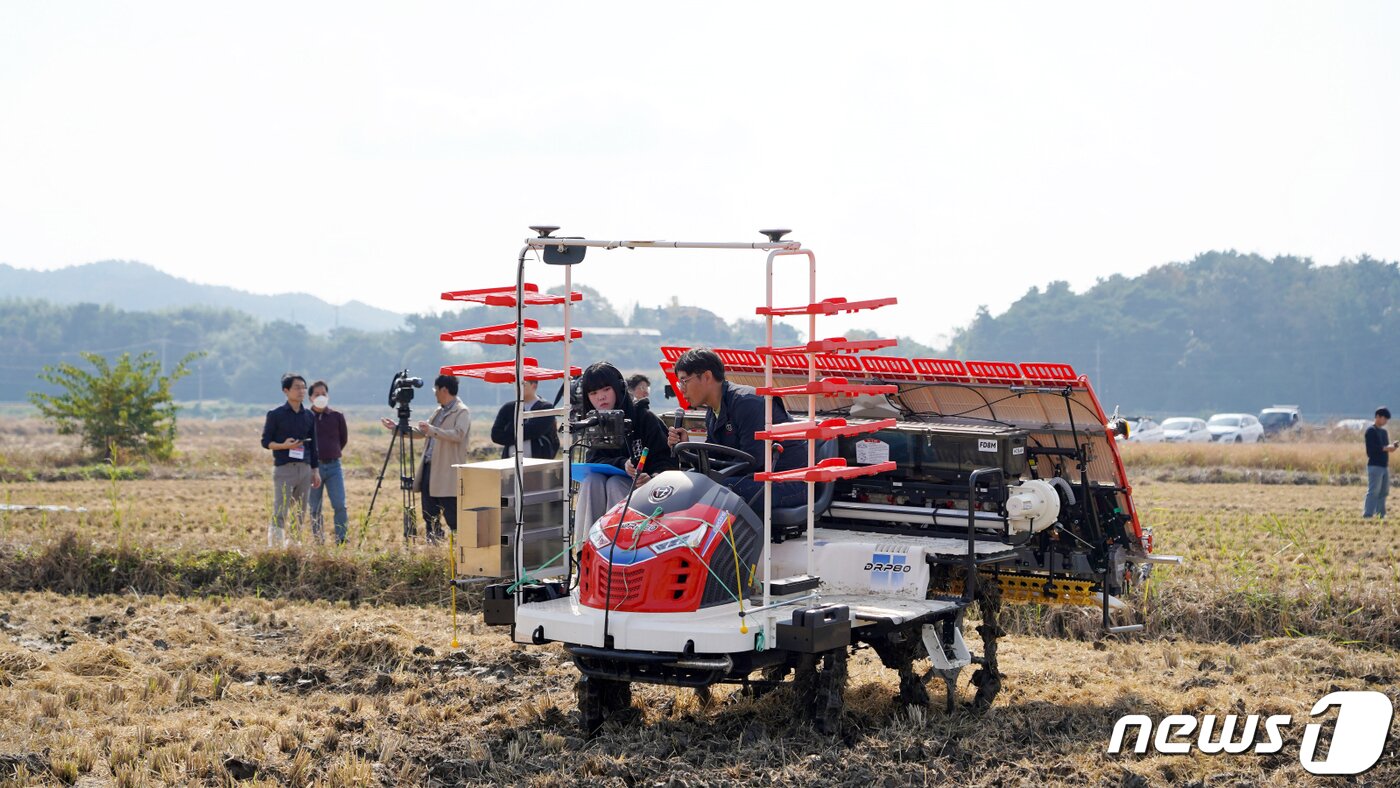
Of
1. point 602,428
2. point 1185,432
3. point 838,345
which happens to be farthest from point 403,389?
point 1185,432

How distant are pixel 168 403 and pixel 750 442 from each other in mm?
24968

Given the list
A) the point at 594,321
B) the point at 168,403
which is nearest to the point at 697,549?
the point at 168,403

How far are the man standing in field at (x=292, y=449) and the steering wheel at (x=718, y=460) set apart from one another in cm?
695

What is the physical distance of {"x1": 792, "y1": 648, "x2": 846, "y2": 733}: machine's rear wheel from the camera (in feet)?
23.9

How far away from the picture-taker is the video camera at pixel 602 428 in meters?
7.85

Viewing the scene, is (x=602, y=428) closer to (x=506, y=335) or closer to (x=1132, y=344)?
(x=506, y=335)

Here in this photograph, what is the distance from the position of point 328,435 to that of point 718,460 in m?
7.58

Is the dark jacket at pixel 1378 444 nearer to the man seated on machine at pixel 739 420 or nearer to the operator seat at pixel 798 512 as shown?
the operator seat at pixel 798 512

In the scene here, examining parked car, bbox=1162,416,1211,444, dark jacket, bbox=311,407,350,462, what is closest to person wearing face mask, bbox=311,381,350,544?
dark jacket, bbox=311,407,350,462

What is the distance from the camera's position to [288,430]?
46.3ft

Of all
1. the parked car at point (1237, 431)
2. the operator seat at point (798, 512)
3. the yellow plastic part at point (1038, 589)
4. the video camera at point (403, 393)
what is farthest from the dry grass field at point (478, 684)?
the parked car at point (1237, 431)

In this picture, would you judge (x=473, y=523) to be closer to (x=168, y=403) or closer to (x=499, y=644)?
(x=499, y=644)

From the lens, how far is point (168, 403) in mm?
30031

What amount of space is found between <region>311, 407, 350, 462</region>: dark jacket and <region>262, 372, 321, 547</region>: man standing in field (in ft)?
0.51
